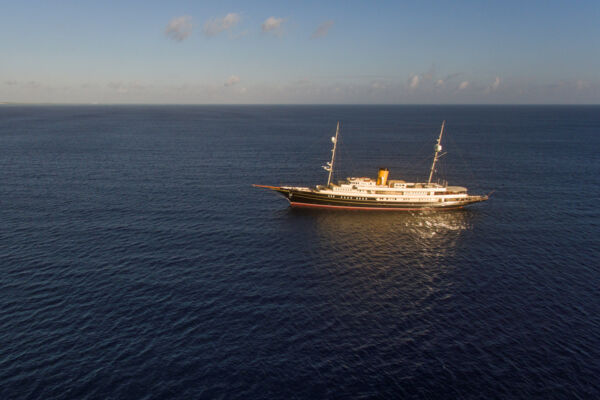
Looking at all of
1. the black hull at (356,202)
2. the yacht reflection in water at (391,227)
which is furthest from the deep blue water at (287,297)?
the black hull at (356,202)

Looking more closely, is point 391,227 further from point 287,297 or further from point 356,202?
point 287,297

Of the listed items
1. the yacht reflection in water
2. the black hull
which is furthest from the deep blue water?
the black hull

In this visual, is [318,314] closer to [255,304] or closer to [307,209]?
[255,304]

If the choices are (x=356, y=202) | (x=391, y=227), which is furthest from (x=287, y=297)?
(x=356, y=202)

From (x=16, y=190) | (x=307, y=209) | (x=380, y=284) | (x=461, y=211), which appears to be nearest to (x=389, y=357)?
(x=380, y=284)

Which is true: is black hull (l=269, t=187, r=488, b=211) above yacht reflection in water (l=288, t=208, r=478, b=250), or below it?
above

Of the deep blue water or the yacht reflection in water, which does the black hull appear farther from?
the deep blue water
